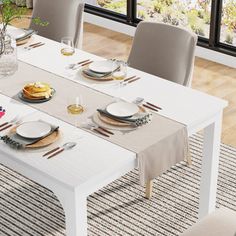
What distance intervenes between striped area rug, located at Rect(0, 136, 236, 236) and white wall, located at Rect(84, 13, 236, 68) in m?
1.61

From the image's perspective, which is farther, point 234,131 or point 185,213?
point 234,131

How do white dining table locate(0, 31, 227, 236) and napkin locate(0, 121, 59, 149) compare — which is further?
napkin locate(0, 121, 59, 149)

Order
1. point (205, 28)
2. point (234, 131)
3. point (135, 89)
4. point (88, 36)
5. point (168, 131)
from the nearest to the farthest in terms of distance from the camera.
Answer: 1. point (168, 131)
2. point (135, 89)
3. point (234, 131)
4. point (205, 28)
5. point (88, 36)

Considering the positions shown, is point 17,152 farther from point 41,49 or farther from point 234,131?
point 234,131

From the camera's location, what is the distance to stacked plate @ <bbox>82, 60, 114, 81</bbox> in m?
3.58

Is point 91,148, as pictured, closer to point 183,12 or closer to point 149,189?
point 149,189


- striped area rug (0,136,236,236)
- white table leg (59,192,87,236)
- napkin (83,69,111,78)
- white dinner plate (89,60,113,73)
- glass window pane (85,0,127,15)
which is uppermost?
white dinner plate (89,60,113,73)

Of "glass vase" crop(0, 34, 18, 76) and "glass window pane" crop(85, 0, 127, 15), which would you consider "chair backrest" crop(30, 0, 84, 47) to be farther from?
"glass window pane" crop(85, 0, 127, 15)

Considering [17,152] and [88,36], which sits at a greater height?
[17,152]

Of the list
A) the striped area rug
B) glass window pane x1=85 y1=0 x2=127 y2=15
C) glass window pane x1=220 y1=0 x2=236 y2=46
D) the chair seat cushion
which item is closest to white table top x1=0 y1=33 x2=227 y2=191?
the chair seat cushion

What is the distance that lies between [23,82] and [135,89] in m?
0.60

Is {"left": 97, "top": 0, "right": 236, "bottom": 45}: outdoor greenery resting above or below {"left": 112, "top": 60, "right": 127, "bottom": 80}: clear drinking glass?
below

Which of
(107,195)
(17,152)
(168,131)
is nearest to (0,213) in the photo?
(107,195)

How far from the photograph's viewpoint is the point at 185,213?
3.81 meters
